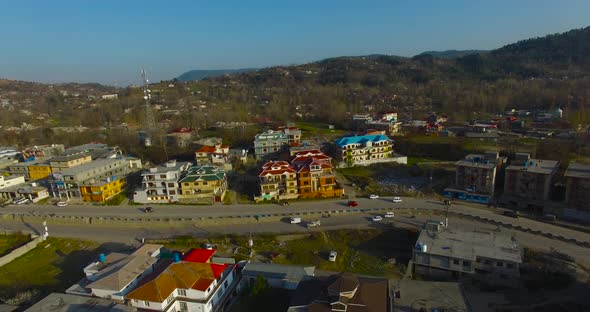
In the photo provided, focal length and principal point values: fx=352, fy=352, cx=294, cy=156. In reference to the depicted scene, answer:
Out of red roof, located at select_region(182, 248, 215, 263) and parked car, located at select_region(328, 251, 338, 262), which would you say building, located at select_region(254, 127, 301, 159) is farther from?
red roof, located at select_region(182, 248, 215, 263)

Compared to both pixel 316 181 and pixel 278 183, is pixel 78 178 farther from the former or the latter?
pixel 316 181

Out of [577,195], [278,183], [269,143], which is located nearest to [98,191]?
[278,183]

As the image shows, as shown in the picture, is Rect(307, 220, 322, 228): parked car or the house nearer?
the house

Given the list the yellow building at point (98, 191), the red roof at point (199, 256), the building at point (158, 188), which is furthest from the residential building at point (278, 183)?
the yellow building at point (98, 191)

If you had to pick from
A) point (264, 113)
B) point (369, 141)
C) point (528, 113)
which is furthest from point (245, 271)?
point (528, 113)

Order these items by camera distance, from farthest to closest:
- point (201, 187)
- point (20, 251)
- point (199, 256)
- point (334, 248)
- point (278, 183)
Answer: point (201, 187)
point (278, 183)
point (20, 251)
point (334, 248)
point (199, 256)

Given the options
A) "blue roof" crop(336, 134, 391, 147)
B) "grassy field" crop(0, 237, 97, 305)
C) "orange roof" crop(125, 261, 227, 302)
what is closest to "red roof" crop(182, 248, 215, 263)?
"orange roof" crop(125, 261, 227, 302)

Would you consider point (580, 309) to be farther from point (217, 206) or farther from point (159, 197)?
point (159, 197)

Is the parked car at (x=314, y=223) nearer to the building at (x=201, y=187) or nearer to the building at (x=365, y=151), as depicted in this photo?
the building at (x=201, y=187)

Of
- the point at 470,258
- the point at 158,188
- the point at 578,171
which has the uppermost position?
the point at 578,171
